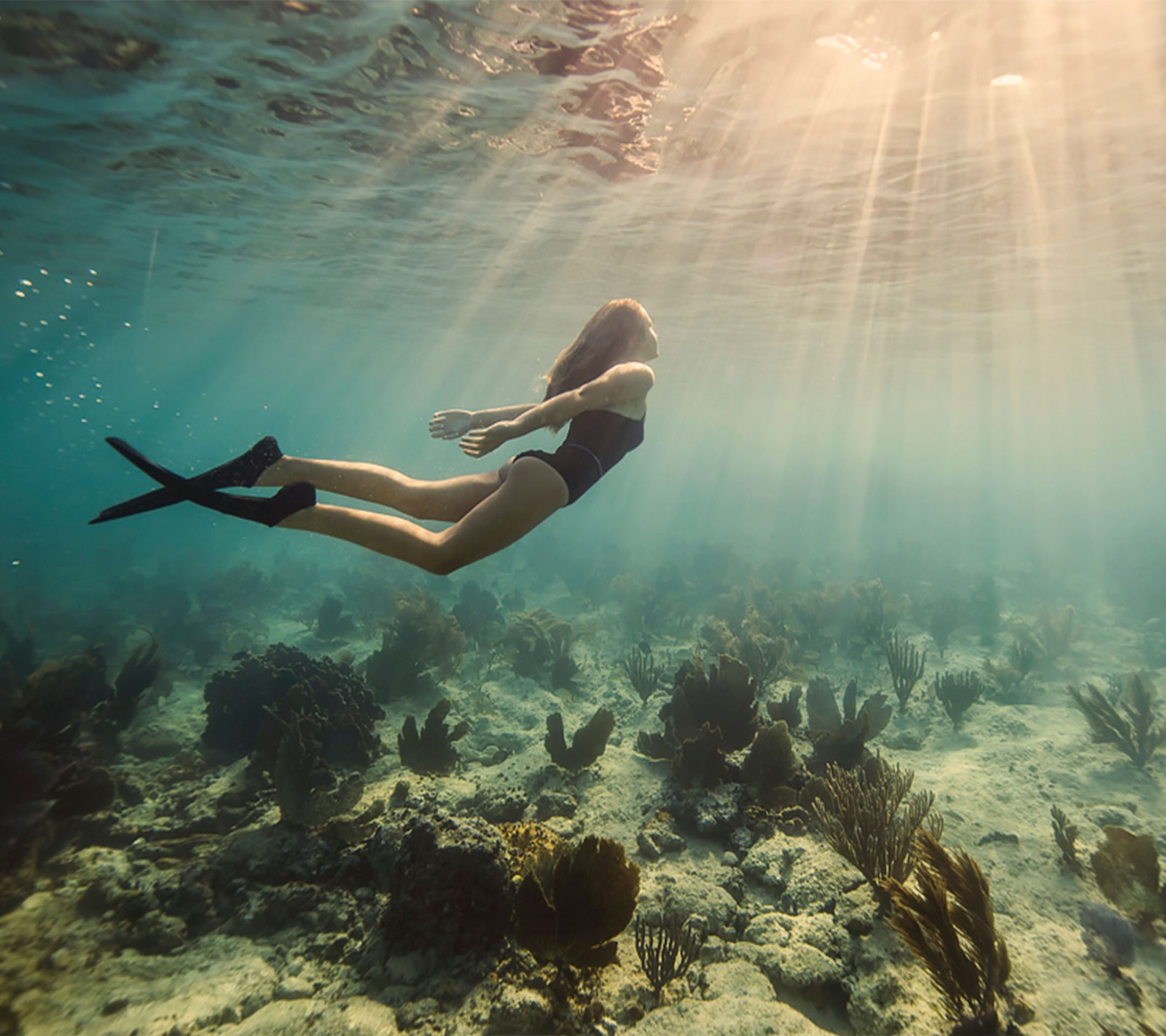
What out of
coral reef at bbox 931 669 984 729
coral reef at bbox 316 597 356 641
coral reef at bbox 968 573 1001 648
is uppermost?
coral reef at bbox 931 669 984 729

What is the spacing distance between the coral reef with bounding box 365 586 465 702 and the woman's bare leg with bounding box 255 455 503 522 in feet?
18.1

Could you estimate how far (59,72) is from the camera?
9531 mm

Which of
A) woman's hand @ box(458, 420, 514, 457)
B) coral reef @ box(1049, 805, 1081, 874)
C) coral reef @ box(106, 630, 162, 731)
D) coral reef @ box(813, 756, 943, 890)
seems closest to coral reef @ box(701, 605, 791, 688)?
coral reef @ box(1049, 805, 1081, 874)

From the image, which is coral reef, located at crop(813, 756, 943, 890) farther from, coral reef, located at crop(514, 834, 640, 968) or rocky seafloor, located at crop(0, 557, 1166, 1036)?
coral reef, located at crop(514, 834, 640, 968)

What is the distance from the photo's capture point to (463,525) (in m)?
3.67

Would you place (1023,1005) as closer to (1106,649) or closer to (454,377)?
(1106,649)

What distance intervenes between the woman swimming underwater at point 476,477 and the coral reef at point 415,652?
557 cm

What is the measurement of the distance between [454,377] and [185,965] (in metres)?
55.0

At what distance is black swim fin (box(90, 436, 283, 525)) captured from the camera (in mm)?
3686

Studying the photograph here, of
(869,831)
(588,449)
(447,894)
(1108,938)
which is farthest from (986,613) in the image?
(447,894)

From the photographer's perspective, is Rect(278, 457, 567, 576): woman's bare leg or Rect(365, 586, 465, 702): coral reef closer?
Rect(278, 457, 567, 576): woman's bare leg

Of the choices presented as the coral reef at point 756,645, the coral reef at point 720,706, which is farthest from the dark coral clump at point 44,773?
the coral reef at point 756,645

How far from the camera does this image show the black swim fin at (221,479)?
369 centimetres

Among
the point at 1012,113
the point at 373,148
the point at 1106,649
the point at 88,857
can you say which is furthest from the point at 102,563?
the point at 1106,649
